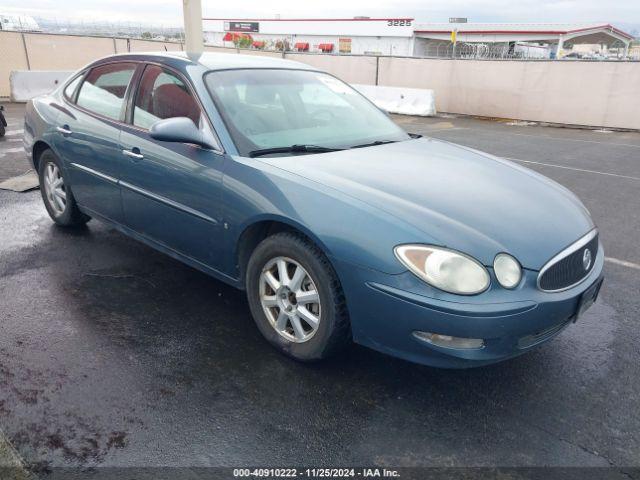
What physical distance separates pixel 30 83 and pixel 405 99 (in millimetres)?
10951

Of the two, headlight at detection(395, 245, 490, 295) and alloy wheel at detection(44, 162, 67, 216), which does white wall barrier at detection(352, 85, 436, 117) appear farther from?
headlight at detection(395, 245, 490, 295)

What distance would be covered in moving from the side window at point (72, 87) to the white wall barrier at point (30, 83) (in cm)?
1180

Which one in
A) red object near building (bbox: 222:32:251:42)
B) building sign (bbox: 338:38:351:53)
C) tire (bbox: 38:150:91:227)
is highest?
tire (bbox: 38:150:91:227)

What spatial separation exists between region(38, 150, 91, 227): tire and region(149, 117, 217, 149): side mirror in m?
Answer: 1.94

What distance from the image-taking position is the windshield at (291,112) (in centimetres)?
330

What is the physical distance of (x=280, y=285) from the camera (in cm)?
293

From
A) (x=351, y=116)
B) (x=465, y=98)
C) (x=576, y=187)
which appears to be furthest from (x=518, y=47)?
(x=351, y=116)

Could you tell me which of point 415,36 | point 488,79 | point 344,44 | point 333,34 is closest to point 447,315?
point 488,79

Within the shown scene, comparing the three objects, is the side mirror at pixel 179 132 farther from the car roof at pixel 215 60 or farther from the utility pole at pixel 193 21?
the utility pole at pixel 193 21

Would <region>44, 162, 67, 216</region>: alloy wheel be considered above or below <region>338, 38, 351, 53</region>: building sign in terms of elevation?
above

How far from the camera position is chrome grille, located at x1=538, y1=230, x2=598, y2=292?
2.53m

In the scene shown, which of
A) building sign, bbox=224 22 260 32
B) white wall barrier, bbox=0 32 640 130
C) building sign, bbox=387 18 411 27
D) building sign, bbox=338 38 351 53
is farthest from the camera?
building sign, bbox=224 22 260 32

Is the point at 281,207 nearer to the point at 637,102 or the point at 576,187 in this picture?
the point at 576,187

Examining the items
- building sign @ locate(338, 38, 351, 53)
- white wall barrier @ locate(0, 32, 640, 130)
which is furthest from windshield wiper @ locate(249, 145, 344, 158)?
building sign @ locate(338, 38, 351, 53)
